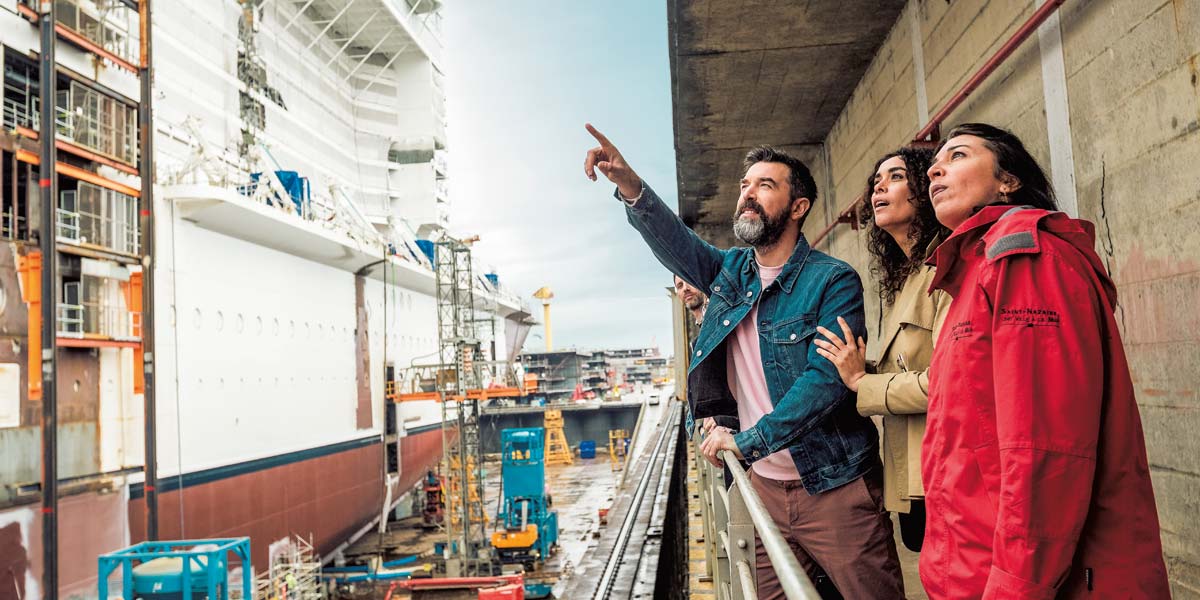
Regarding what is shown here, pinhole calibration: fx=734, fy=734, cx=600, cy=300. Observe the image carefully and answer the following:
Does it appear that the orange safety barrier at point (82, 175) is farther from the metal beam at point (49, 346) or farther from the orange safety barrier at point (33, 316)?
the orange safety barrier at point (33, 316)

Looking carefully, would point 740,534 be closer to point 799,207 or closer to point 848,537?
point 848,537

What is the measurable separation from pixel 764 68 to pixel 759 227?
11.3 feet

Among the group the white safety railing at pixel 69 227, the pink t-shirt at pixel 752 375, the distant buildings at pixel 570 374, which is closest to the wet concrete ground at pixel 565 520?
the pink t-shirt at pixel 752 375

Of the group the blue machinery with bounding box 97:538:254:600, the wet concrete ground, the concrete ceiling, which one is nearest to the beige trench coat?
the concrete ceiling

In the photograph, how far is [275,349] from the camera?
50.4 feet

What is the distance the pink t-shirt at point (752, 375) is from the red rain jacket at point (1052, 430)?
894 millimetres

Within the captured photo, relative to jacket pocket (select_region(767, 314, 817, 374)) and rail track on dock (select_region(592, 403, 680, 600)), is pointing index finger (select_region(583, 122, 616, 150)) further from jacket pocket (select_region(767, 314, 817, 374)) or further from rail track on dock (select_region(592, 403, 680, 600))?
rail track on dock (select_region(592, 403, 680, 600))

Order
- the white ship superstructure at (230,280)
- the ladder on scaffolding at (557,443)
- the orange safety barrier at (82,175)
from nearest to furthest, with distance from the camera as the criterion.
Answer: the orange safety barrier at (82,175), the white ship superstructure at (230,280), the ladder on scaffolding at (557,443)

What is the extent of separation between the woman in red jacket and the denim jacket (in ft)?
2.11

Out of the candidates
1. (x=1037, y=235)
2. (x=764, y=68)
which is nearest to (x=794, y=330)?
(x=1037, y=235)

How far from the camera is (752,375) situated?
2.20m

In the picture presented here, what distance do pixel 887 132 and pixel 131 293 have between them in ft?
37.6

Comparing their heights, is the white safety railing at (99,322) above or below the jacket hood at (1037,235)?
above

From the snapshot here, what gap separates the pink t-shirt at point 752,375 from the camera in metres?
2.10
